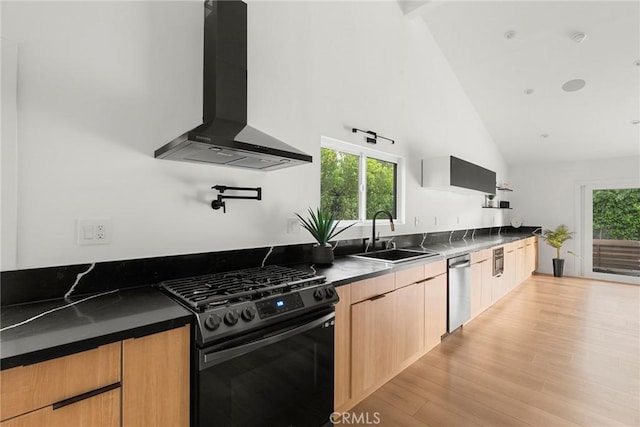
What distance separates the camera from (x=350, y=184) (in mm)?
3086

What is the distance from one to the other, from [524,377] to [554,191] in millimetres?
5264

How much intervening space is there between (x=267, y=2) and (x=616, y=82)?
4.45 metres

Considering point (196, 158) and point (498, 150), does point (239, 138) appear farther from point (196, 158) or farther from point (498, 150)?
point (498, 150)

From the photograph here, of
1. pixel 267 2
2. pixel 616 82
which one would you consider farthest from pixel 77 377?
pixel 616 82

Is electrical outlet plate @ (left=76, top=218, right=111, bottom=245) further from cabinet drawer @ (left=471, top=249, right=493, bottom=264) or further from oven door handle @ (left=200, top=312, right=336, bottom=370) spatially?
cabinet drawer @ (left=471, top=249, right=493, bottom=264)

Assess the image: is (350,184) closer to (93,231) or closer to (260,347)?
(260,347)

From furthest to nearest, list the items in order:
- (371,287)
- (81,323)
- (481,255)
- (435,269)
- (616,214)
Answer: (616,214), (481,255), (435,269), (371,287), (81,323)

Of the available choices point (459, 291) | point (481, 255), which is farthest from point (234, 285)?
point (481, 255)

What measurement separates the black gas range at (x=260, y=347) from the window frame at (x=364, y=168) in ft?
4.67

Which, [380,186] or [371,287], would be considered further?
[380,186]

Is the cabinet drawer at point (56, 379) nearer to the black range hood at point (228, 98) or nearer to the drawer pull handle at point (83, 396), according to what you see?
the drawer pull handle at point (83, 396)

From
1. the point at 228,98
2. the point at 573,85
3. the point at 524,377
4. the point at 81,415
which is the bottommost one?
the point at 524,377

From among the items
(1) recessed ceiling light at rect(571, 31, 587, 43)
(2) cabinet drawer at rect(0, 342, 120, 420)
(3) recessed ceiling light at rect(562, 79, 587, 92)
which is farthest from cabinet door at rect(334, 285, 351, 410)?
(3) recessed ceiling light at rect(562, 79, 587, 92)

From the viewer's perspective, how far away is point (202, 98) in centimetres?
184
